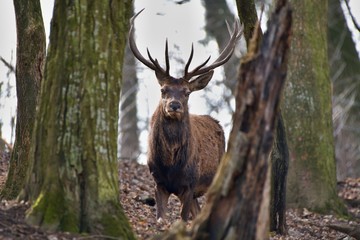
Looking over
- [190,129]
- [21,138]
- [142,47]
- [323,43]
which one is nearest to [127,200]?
[190,129]

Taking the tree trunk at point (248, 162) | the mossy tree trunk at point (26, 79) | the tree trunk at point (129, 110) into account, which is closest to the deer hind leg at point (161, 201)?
the mossy tree trunk at point (26, 79)

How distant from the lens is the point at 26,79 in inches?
420

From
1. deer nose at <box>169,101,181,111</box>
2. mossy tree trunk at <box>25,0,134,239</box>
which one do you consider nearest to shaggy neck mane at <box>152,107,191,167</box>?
deer nose at <box>169,101,181,111</box>

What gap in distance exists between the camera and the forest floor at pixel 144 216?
808 centimetres

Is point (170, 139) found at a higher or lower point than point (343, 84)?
lower

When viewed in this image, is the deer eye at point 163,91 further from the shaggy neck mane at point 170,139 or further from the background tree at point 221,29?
the background tree at point 221,29

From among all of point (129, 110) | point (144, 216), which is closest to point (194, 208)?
point (144, 216)

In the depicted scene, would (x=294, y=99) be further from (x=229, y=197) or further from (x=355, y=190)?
(x=229, y=197)

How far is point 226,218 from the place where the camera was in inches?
280

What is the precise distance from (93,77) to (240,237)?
212 centimetres

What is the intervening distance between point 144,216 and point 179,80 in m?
2.10

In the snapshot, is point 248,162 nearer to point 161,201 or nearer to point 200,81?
point 161,201

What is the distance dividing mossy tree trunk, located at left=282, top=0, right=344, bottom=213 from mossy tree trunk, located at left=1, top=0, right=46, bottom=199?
4960 millimetres

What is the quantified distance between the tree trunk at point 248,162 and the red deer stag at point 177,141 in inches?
195
